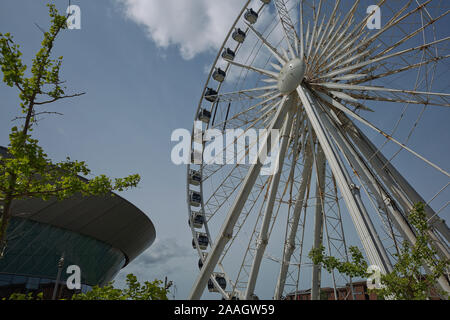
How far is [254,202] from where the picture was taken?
19266 mm

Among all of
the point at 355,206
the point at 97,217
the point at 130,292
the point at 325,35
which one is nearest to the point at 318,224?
the point at 355,206

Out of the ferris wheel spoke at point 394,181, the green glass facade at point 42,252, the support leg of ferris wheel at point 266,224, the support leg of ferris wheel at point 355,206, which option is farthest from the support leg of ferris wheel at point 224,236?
the green glass facade at point 42,252

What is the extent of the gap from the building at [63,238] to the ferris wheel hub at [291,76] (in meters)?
19.2

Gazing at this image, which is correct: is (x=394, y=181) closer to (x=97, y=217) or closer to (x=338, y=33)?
(x=338, y=33)

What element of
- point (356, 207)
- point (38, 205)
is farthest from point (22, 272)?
point (356, 207)

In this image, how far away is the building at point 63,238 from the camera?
2714 cm

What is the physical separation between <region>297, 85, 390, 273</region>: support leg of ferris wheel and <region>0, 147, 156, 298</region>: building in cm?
2178

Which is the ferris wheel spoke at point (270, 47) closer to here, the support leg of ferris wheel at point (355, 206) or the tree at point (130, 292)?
the support leg of ferris wheel at point (355, 206)

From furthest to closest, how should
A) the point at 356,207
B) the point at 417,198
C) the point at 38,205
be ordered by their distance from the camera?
1. the point at 38,205
2. the point at 417,198
3. the point at 356,207

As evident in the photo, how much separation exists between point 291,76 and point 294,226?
26.7 ft

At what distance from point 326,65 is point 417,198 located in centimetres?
794
